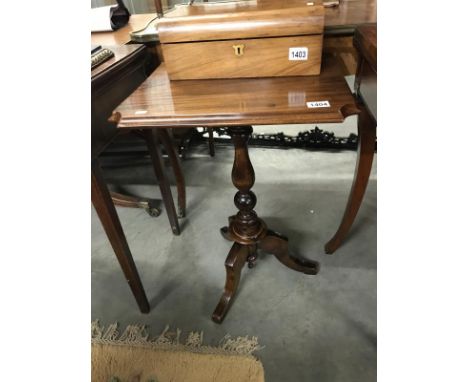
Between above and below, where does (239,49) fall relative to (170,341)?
above

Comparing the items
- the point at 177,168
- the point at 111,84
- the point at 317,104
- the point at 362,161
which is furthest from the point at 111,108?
the point at 362,161

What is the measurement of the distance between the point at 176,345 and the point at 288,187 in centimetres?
93

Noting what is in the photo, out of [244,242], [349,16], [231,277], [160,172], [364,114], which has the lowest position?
[231,277]

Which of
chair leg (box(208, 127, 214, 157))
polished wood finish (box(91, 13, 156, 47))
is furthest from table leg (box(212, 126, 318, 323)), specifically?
chair leg (box(208, 127, 214, 157))

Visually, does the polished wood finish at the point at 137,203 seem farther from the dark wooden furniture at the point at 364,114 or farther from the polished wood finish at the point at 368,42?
the polished wood finish at the point at 368,42

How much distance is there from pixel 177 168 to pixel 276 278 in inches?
26.0

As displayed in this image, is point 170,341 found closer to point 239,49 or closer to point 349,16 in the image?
point 239,49

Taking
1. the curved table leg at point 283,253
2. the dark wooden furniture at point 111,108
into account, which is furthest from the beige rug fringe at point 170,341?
the curved table leg at point 283,253

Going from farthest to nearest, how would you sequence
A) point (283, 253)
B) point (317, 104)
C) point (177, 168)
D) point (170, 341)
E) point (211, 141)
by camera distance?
point (211, 141) < point (177, 168) < point (283, 253) < point (170, 341) < point (317, 104)

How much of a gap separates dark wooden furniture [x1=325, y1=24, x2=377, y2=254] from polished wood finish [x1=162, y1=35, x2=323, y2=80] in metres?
0.11

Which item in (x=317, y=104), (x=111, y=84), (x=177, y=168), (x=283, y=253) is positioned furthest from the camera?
(x=177, y=168)

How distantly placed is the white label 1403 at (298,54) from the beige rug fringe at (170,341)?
2.68ft

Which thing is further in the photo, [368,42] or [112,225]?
[112,225]

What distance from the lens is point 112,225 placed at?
0.89 m
